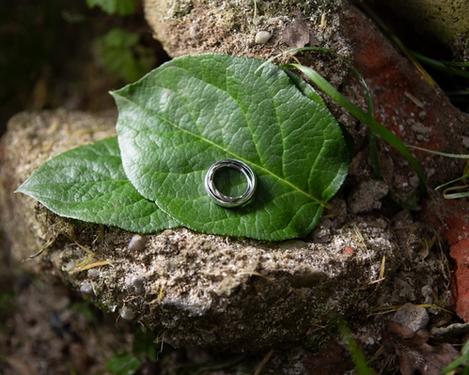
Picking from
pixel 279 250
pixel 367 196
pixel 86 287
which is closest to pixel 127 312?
pixel 86 287

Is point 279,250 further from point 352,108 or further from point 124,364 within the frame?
point 124,364

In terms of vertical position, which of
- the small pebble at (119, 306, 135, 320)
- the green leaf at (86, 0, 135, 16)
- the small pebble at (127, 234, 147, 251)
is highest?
the green leaf at (86, 0, 135, 16)

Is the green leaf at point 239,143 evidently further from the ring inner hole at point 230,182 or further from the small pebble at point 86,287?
the small pebble at point 86,287

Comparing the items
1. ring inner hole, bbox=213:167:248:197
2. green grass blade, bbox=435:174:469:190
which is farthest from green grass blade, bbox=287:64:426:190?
ring inner hole, bbox=213:167:248:197

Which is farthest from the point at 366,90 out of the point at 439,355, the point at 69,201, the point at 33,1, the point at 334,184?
the point at 33,1

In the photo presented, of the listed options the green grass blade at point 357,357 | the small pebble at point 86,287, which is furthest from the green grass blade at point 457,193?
the small pebble at point 86,287

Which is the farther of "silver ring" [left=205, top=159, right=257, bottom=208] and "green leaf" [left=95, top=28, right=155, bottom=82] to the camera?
"green leaf" [left=95, top=28, right=155, bottom=82]

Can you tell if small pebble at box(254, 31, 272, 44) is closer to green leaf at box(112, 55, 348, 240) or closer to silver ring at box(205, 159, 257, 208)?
green leaf at box(112, 55, 348, 240)
